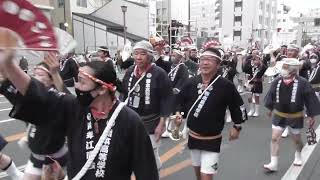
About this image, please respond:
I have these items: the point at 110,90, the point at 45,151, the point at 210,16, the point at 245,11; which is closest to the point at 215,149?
the point at 45,151

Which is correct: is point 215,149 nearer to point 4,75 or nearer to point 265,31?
point 4,75

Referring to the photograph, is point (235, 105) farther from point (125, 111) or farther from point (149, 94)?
point (125, 111)

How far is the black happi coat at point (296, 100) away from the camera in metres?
6.64

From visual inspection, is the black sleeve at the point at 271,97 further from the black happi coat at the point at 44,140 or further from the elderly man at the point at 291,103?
the black happi coat at the point at 44,140

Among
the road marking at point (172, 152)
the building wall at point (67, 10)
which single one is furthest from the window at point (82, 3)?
the road marking at point (172, 152)

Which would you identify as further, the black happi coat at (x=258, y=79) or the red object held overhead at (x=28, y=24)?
the black happi coat at (x=258, y=79)

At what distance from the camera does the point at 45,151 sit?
4277 millimetres

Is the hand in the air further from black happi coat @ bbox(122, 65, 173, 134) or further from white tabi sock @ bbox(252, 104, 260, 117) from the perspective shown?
white tabi sock @ bbox(252, 104, 260, 117)

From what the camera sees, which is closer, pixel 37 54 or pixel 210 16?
pixel 37 54

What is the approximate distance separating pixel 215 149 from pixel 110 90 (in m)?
2.24

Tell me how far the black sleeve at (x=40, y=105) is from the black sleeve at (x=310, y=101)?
4.66 m

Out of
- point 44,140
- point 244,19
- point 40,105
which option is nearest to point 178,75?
point 44,140

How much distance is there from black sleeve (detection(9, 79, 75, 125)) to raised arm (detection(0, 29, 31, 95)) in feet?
0.17

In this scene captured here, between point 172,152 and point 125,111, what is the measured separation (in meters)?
5.12
